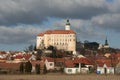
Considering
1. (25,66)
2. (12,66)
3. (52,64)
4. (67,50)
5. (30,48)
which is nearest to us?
(25,66)

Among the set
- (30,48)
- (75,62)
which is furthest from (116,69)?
(30,48)

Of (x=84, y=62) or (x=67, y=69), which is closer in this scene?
(x=67, y=69)

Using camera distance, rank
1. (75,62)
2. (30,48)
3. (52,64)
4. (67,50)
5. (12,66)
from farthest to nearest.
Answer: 1. (67,50)
2. (30,48)
3. (52,64)
4. (75,62)
5. (12,66)

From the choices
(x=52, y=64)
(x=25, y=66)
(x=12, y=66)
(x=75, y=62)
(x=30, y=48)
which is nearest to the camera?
(x=25, y=66)

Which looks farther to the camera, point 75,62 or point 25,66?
point 75,62

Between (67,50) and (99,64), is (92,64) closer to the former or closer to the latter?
(99,64)

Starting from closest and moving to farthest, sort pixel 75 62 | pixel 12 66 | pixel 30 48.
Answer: pixel 12 66 → pixel 75 62 → pixel 30 48

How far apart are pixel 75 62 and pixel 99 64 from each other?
7.59 metres

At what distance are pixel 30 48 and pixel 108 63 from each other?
73144 mm

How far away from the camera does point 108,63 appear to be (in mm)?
117562

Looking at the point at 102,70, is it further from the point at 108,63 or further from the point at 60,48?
the point at 60,48

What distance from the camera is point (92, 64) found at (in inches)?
4879

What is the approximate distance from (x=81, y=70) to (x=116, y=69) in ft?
33.9

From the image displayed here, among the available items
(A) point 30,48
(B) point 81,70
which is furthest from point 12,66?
(A) point 30,48
